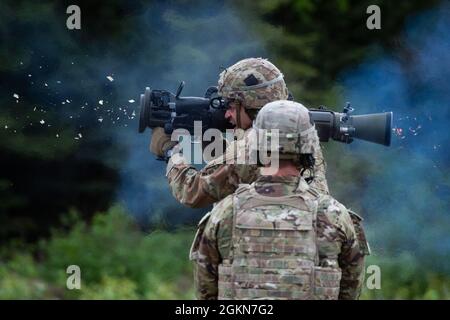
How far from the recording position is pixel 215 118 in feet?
16.9

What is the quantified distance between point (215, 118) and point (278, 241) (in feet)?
4.30

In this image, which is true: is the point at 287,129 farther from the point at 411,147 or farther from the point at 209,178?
the point at 411,147

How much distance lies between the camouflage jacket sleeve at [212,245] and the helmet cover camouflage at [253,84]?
1.04 metres

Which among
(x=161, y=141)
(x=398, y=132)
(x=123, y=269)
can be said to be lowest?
(x=123, y=269)

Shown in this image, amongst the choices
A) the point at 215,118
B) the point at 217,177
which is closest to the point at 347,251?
the point at 217,177

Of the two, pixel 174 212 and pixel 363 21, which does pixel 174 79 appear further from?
pixel 363 21

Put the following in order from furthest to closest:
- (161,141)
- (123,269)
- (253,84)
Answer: (123,269) → (161,141) → (253,84)

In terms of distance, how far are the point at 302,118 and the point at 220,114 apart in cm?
113

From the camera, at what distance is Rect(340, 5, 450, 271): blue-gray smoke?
7.96 metres

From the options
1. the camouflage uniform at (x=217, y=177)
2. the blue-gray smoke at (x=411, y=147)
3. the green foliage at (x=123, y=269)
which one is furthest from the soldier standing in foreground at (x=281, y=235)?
the blue-gray smoke at (x=411, y=147)

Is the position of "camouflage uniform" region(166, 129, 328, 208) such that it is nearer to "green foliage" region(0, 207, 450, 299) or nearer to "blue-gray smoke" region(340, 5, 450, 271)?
"green foliage" region(0, 207, 450, 299)

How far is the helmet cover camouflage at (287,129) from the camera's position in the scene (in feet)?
13.0

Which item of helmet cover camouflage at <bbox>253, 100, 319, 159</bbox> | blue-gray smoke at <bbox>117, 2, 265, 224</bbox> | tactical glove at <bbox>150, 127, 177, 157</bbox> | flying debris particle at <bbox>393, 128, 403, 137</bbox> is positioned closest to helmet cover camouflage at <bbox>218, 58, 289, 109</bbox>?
tactical glove at <bbox>150, 127, 177, 157</bbox>
